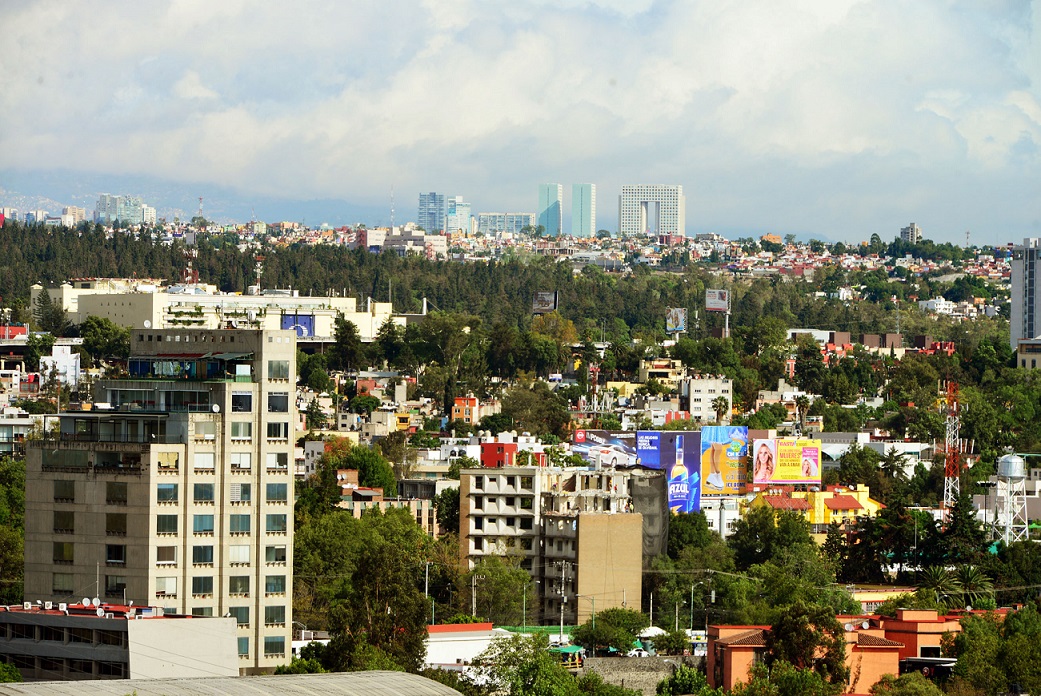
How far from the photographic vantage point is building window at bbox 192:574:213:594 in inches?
1531

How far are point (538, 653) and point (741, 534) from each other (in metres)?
30.8

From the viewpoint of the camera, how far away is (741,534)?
71.1 meters

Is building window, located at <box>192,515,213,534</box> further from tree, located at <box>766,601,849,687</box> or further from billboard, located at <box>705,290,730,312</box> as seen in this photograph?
billboard, located at <box>705,290,730,312</box>

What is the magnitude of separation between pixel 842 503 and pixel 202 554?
48001 millimetres

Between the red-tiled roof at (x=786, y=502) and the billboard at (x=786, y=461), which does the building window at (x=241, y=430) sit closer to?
the red-tiled roof at (x=786, y=502)

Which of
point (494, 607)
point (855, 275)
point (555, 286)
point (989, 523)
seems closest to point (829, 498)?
point (989, 523)

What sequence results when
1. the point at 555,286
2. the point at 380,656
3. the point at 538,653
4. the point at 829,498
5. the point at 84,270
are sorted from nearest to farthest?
1. the point at 380,656
2. the point at 538,653
3. the point at 829,498
4. the point at 84,270
5. the point at 555,286

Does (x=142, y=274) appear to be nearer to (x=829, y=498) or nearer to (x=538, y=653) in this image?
(x=829, y=498)

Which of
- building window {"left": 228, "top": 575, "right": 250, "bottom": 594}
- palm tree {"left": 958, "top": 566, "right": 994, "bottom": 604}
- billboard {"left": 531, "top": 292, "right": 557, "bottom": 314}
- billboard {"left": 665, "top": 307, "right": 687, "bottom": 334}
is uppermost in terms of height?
billboard {"left": 531, "top": 292, "right": 557, "bottom": 314}

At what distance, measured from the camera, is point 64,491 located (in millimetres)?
39062

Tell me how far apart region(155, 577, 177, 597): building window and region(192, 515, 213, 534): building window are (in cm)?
105

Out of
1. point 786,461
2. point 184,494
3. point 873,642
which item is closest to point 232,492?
point 184,494

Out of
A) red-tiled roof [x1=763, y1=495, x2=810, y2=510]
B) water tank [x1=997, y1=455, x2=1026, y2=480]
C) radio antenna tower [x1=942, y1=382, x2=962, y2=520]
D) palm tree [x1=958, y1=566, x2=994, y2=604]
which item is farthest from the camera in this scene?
red-tiled roof [x1=763, y1=495, x2=810, y2=510]

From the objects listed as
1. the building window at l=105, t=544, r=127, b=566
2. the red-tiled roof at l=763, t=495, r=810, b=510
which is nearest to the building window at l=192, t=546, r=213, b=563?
the building window at l=105, t=544, r=127, b=566
